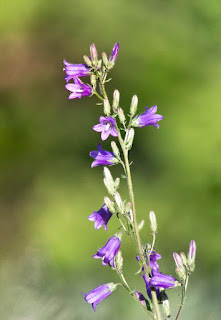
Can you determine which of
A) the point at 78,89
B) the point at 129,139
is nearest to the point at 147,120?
the point at 129,139

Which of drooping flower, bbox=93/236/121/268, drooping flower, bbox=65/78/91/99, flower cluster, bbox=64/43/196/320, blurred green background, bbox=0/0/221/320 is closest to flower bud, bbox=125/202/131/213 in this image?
flower cluster, bbox=64/43/196/320

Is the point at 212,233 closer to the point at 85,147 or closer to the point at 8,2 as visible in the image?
the point at 85,147

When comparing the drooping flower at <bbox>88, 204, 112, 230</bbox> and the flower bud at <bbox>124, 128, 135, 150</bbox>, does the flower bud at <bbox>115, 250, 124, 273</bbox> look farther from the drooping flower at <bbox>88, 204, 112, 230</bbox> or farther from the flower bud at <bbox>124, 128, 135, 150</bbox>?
the flower bud at <bbox>124, 128, 135, 150</bbox>

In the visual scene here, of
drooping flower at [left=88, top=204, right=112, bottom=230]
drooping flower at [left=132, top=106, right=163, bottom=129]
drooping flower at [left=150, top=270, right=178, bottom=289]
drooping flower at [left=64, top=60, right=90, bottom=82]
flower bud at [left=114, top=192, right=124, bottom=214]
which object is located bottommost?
drooping flower at [left=150, top=270, right=178, bottom=289]

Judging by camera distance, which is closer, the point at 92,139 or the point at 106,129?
the point at 106,129

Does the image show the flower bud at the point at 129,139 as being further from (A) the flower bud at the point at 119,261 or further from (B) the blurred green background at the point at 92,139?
(B) the blurred green background at the point at 92,139

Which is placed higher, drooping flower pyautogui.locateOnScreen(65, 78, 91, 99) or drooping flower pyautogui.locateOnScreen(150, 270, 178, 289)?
drooping flower pyautogui.locateOnScreen(65, 78, 91, 99)

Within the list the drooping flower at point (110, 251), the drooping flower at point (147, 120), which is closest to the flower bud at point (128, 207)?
the drooping flower at point (110, 251)

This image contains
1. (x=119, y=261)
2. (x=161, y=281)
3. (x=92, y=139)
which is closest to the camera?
(x=161, y=281)

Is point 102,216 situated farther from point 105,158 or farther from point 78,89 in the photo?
point 78,89
